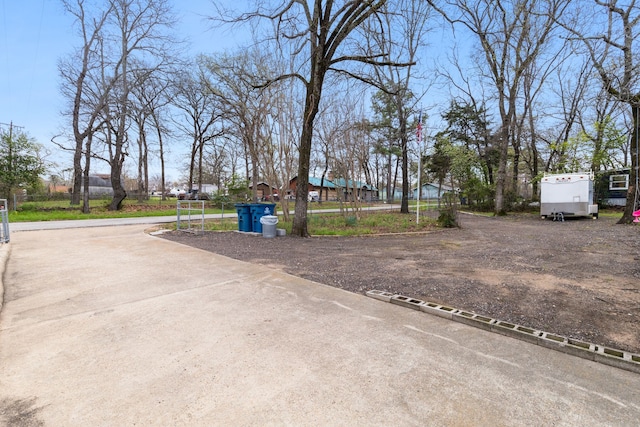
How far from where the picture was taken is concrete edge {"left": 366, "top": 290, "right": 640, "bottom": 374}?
2.46 metres

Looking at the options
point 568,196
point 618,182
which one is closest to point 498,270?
point 568,196

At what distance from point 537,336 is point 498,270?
270 cm

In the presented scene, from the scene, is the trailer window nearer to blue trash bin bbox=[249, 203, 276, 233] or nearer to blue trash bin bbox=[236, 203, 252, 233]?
blue trash bin bbox=[249, 203, 276, 233]

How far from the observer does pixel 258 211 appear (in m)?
10.2

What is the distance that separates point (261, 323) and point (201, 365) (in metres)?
0.86

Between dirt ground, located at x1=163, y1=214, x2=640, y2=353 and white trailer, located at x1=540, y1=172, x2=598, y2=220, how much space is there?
554cm

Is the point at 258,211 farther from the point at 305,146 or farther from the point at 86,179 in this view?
the point at 86,179

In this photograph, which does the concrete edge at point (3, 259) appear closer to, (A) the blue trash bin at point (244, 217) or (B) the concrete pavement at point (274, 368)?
(B) the concrete pavement at point (274, 368)

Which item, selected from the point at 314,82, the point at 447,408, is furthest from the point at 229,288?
the point at 314,82

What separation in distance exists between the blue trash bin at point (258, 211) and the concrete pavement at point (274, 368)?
19.9 ft

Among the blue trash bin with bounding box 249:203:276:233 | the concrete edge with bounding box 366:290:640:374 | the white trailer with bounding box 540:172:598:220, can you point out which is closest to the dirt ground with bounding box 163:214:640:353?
the concrete edge with bounding box 366:290:640:374

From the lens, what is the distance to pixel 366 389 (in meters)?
2.11

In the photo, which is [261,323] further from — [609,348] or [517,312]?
[609,348]

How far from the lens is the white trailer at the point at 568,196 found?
1420cm
